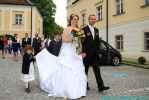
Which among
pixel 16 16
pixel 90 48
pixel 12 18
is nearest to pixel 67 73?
pixel 90 48

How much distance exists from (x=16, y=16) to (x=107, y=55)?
125 ft

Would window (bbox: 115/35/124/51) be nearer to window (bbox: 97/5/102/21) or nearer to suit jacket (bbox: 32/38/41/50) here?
window (bbox: 97/5/102/21)

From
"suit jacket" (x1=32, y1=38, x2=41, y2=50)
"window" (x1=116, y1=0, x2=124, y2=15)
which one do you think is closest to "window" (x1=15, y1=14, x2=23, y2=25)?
"window" (x1=116, y1=0, x2=124, y2=15)

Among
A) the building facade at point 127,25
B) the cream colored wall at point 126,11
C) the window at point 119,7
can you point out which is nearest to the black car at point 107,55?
the building facade at point 127,25

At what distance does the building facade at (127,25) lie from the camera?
1071 inches

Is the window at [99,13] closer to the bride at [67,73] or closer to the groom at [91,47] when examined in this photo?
the groom at [91,47]

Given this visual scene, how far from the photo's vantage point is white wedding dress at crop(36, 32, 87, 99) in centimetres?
1004

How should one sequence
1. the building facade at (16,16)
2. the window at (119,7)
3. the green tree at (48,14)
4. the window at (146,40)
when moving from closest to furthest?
1. the window at (146,40)
2. the window at (119,7)
3. the building facade at (16,16)
4. the green tree at (48,14)

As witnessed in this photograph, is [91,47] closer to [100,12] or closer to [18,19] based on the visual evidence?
[100,12]

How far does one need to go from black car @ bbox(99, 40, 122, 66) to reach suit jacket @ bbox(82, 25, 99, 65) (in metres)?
11.3

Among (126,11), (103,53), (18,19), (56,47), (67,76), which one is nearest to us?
(67,76)

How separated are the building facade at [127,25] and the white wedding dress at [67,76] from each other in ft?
53.6

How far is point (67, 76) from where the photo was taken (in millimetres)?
10172

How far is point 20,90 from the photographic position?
11484 millimetres
